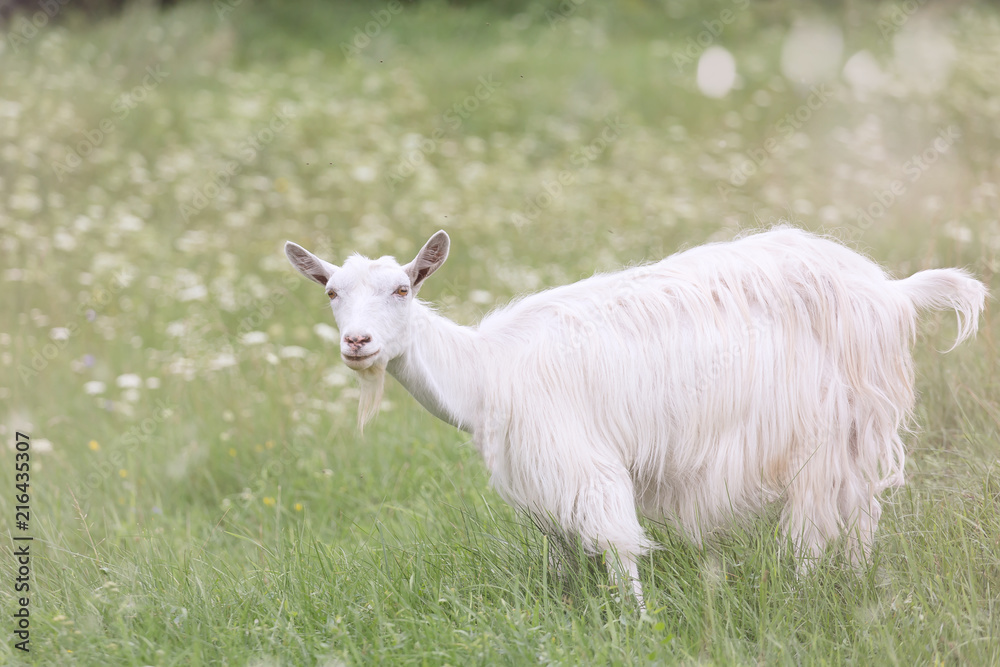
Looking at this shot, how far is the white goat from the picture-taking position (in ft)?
11.7

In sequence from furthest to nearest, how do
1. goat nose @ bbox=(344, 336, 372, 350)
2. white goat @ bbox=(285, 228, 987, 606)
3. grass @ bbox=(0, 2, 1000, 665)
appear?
white goat @ bbox=(285, 228, 987, 606)
grass @ bbox=(0, 2, 1000, 665)
goat nose @ bbox=(344, 336, 372, 350)

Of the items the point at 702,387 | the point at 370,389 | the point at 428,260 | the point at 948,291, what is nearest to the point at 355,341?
the point at 370,389

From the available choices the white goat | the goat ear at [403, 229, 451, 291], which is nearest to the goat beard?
Result: the white goat

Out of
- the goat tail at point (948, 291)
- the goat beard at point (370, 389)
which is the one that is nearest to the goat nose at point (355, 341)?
the goat beard at point (370, 389)

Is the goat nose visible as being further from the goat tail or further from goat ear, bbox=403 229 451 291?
the goat tail

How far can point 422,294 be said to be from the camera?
7.67 m

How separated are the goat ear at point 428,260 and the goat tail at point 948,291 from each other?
1.81 metres

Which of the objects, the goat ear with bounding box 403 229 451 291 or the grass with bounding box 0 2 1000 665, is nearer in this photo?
the grass with bounding box 0 2 1000 665

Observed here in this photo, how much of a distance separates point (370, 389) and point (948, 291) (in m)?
2.30

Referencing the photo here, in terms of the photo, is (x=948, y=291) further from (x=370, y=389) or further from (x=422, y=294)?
(x=422, y=294)

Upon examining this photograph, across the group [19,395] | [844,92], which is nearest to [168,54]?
[19,395]

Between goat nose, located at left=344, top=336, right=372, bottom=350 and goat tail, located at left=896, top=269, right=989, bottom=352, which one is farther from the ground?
goat tail, located at left=896, top=269, right=989, bottom=352

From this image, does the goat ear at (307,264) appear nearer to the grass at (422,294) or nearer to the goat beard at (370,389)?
the goat beard at (370,389)

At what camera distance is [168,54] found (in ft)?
44.2
